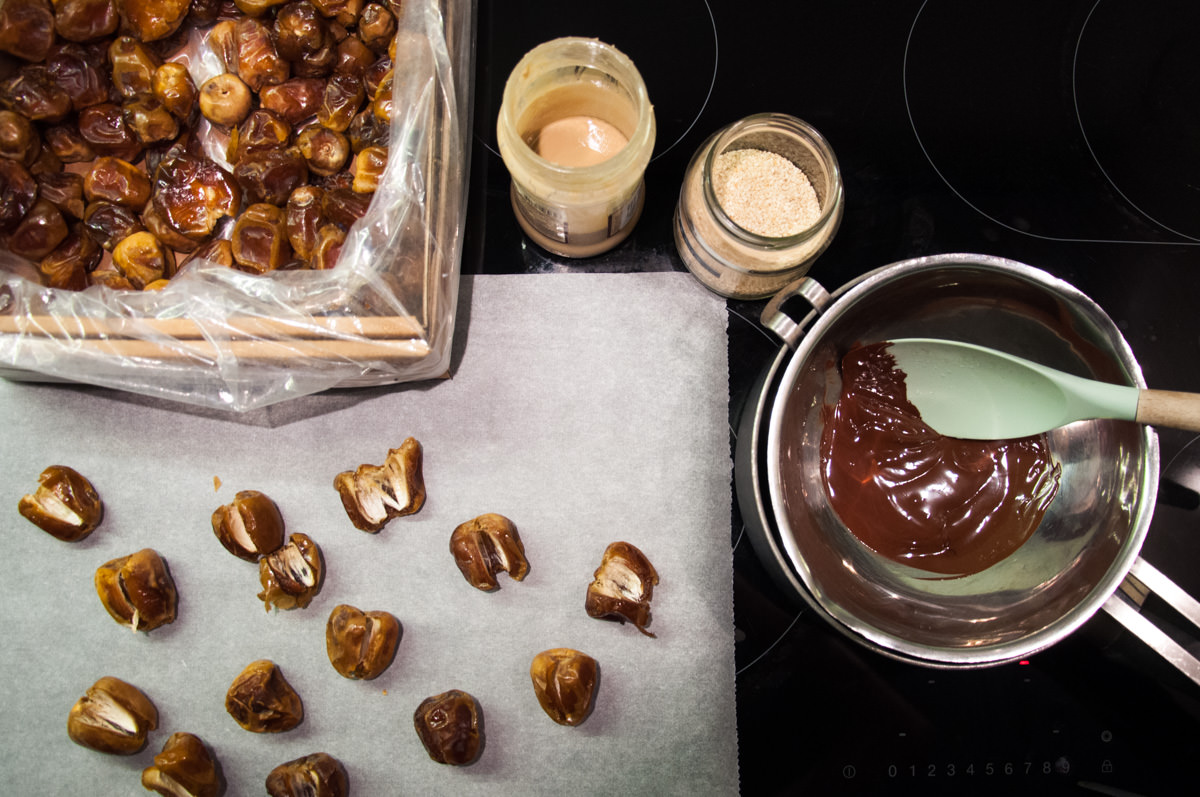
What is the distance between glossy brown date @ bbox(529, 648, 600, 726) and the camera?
95cm

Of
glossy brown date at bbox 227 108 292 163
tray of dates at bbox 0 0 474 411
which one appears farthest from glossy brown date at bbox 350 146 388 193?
glossy brown date at bbox 227 108 292 163

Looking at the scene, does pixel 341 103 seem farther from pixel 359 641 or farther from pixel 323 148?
pixel 359 641

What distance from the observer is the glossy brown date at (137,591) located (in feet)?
3.21

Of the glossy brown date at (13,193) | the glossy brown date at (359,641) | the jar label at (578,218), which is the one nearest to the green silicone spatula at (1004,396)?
the jar label at (578,218)

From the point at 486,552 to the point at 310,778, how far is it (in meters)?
0.38

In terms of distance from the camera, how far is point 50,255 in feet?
3.33

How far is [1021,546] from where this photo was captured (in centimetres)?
93

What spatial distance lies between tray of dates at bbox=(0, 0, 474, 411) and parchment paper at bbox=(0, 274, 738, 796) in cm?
12

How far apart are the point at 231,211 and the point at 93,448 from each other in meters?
0.41

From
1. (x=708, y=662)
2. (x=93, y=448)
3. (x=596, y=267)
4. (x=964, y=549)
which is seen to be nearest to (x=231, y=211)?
(x=93, y=448)

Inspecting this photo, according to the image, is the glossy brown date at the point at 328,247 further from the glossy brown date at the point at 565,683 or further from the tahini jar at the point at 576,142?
the glossy brown date at the point at 565,683

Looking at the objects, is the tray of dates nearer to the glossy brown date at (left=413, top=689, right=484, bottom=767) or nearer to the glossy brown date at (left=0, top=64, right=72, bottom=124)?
the glossy brown date at (left=0, top=64, right=72, bottom=124)

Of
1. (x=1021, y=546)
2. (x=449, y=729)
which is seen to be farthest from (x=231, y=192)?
(x=1021, y=546)

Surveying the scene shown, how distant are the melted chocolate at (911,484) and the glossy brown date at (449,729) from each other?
570mm
